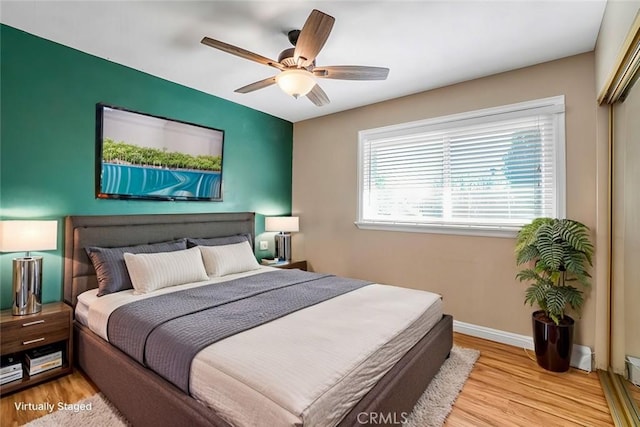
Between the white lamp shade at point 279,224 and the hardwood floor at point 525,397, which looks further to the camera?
the white lamp shade at point 279,224

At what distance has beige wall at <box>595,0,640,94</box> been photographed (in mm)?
1647

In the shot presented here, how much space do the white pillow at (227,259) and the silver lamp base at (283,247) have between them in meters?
0.87

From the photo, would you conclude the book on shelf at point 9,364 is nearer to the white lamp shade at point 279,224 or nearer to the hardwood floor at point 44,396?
the hardwood floor at point 44,396

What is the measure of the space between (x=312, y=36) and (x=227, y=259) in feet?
7.26

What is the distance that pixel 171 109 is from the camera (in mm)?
3375

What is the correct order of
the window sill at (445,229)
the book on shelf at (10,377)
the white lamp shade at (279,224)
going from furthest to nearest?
1. the white lamp shade at (279,224)
2. the window sill at (445,229)
3. the book on shelf at (10,377)

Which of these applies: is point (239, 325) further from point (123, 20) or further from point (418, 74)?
point (418, 74)

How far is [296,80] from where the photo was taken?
2219 mm

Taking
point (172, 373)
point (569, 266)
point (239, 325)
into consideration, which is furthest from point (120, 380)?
point (569, 266)

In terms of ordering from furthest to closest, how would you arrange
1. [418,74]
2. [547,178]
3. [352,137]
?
[352,137] < [418,74] < [547,178]

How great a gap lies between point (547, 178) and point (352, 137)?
2.21 meters

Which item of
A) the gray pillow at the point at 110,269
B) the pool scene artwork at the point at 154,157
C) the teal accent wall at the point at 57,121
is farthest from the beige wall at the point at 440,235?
the gray pillow at the point at 110,269

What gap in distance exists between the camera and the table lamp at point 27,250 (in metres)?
2.17

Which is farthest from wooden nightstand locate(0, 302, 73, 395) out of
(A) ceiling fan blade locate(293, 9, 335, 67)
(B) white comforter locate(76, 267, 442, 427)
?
(A) ceiling fan blade locate(293, 9, 335, 67)
